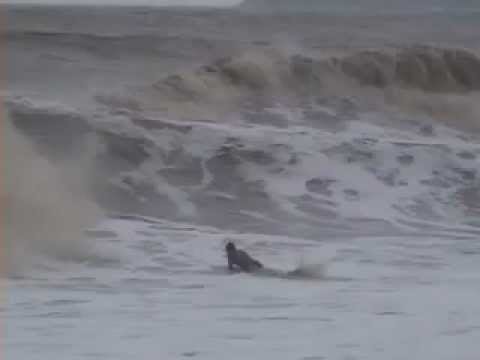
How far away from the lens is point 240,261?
6738mm

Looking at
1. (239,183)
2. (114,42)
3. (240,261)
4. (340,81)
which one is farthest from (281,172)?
(114,42)

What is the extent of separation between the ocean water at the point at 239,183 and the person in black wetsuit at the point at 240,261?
8cm

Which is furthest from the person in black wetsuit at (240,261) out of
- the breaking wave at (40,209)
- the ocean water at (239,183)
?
the breaking wave at (40,209)

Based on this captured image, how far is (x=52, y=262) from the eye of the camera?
6777 mm

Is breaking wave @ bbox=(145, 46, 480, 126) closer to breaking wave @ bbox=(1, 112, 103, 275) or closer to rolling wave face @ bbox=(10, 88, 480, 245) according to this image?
rolling wave face @ bbox=(10, 88, 480, 245)

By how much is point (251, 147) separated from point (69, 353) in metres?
4.74

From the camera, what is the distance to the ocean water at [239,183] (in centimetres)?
558

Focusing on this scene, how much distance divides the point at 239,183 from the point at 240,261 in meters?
2.31

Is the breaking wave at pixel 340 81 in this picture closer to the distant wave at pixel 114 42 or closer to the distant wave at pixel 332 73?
the distant wave at pixel 332 73

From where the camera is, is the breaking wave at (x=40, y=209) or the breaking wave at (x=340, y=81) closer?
the breaking wave at (x=40, y=209)

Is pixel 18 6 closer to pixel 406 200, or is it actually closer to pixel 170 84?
pixel 170 84

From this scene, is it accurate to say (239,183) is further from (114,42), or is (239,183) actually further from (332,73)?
(114,42)

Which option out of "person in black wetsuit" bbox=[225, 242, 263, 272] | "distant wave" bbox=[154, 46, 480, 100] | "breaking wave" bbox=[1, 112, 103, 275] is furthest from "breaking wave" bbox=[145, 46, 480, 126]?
"person in black wetsuit" bbox=[225, 242, 263, 272]

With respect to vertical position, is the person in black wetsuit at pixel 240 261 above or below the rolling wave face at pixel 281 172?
below
